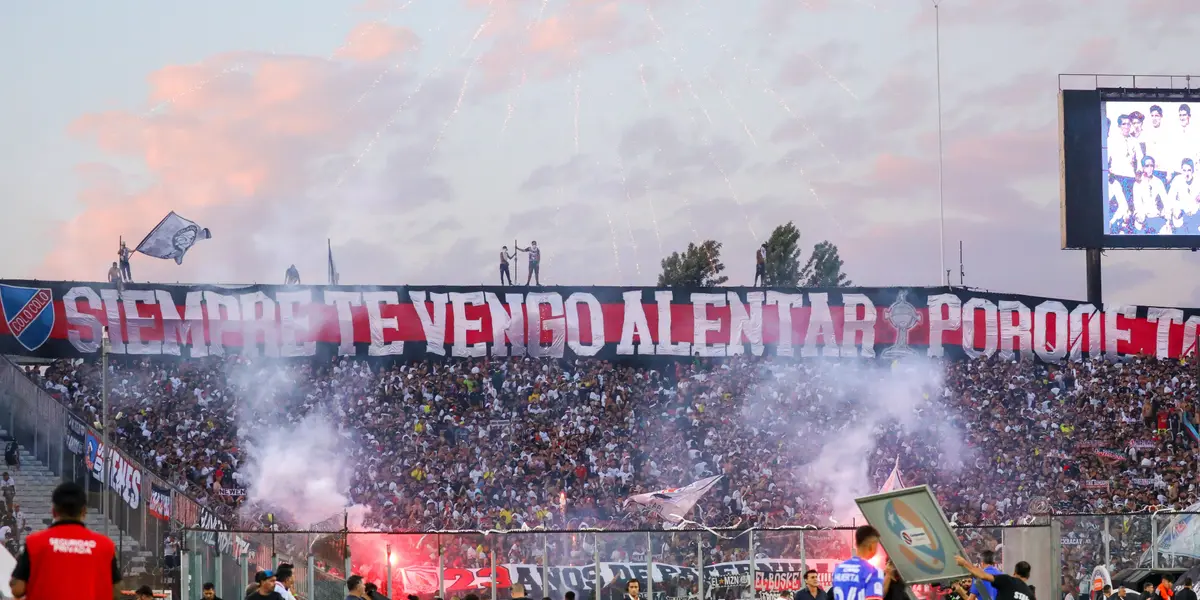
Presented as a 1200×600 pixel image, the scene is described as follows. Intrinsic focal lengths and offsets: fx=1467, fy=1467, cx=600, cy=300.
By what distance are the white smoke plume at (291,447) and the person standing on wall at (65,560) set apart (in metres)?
27.5

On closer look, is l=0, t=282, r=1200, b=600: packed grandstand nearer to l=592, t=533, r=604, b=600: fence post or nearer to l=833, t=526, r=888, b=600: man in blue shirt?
l=592, t=533, r=604, b=600: fence post

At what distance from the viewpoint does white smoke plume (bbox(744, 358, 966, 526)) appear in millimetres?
39875

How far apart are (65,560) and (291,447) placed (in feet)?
102

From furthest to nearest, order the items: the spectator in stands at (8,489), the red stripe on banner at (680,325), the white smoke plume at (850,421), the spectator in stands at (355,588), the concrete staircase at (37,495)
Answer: the red stripe on banner at (680,325) < the white smoke plume at (850,421) < the spectator in stands at (8,489) < the concrete staircase at (37,495) < the spectator in stands at (355,588)

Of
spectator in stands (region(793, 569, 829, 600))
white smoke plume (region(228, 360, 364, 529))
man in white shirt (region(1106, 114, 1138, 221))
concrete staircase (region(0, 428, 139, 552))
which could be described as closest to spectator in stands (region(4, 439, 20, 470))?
concrete staircase (region(0, 428, 139, 552))

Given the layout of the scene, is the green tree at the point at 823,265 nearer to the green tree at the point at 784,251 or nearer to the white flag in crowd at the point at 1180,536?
the green tree at the point at 784,251

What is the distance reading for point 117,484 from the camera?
31.4 metres

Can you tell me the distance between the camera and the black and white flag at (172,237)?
42.8 meters

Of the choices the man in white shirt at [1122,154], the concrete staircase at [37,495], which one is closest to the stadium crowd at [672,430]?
the concrete staircase at [37,495]

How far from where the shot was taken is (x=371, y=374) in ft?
137

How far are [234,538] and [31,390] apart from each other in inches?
645

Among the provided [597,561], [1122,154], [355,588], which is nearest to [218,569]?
[597,561]

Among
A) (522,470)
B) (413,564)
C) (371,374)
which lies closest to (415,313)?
(371,374)

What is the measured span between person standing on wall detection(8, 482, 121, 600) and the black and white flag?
117ft
